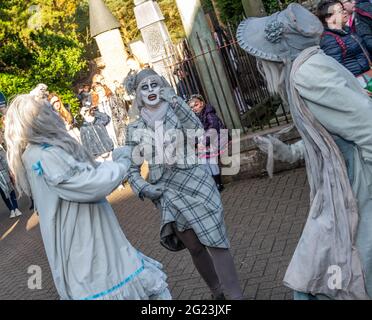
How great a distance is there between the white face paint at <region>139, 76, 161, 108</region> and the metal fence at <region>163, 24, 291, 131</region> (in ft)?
16.2

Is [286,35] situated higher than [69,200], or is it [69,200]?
[286,35]

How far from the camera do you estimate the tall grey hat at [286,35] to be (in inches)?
137

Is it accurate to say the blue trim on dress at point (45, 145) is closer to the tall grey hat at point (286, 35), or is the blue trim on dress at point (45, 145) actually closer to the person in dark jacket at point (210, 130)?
the tall grey hat at point (286, 35)

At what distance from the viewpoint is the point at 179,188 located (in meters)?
4.90

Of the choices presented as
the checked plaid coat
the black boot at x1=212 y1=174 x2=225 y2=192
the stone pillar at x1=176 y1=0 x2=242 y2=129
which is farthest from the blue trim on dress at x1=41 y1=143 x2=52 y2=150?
the stone pillar at x1=176 y1=0 x2=242 y2=129

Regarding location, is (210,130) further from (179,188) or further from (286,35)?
(286,35)

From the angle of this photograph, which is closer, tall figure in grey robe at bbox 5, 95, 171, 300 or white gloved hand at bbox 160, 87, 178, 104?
tall figure in grey robe at bbox 5, 95, 171, 300

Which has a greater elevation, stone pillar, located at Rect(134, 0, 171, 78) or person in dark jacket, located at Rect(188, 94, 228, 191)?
stone pillar, located at Rect(134, 0, 171, 78)

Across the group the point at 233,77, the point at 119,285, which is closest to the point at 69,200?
the point at 119,285

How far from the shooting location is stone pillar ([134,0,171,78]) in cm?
1122

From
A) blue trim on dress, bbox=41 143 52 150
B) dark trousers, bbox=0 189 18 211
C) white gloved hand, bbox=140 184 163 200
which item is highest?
blue trim on dress, bbox=41 143 52 150

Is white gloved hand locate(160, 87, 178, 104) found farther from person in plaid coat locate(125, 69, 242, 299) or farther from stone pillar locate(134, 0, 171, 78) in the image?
stone pillar locate(134, 0, 171, 78)

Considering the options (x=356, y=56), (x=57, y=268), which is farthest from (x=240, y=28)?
(x=356, y=56)

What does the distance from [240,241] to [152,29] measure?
20.5 ft
